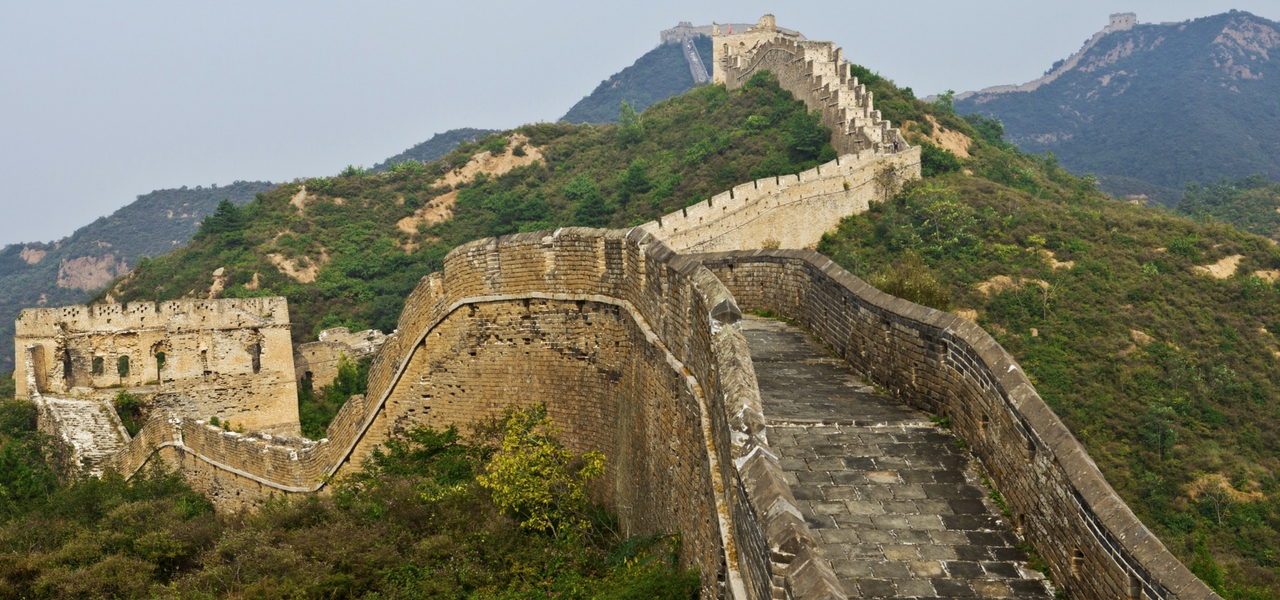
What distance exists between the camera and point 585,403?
31.6 feet

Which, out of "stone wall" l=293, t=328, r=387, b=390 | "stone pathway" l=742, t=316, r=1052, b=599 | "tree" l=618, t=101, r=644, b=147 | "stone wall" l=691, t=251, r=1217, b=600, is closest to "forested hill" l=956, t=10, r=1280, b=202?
"tree" l=618, t=101, r=644, b=147

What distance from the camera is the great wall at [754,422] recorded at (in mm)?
5230

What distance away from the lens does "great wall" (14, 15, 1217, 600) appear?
5.23 meters

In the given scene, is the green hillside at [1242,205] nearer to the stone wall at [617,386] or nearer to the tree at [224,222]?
the tree at [224,222]

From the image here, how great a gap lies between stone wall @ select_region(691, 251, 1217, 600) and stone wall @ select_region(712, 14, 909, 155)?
29123 millimetres

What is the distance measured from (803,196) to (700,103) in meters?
25.7

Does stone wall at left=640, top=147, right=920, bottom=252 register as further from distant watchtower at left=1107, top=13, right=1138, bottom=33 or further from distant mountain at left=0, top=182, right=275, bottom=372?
distant watchtower at left=1107, top=13, right=1138, bottom=33

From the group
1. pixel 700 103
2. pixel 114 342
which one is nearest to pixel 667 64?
pixel 700 103

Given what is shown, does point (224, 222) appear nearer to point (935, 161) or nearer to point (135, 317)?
point (135, 317)

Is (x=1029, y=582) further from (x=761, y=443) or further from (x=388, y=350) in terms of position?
(x=388, y=350)

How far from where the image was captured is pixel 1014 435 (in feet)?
19.6

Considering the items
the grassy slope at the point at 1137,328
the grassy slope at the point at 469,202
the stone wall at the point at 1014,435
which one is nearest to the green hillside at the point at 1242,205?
the grassy slope at the point at 1137,328

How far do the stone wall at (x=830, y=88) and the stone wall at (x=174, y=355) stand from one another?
21762 millimetres

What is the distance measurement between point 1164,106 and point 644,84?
221ft
